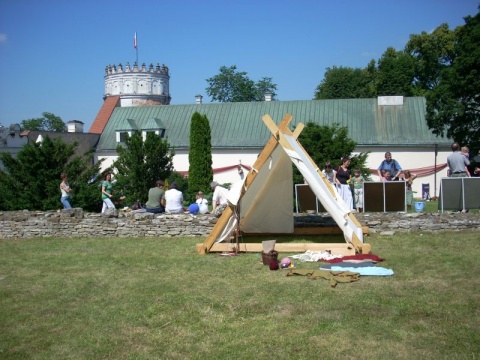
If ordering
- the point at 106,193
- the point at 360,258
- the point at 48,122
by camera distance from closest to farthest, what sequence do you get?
the point at 360,258
the point at 106,193
the point at 48,122

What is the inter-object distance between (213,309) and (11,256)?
566 cm

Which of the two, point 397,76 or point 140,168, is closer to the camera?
point 140,168

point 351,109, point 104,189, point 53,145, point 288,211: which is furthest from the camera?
point 351,109

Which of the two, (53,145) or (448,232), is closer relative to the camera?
(448,232)

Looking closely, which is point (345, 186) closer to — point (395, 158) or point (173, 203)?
point (173, 203)

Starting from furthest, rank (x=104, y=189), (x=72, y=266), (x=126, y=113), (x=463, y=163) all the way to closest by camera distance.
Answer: (x=126, y=113) < (x=104, y=189) < (x=463, y=163) < (x=72, y=266)

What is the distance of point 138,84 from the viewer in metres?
66.5

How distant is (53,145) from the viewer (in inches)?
643

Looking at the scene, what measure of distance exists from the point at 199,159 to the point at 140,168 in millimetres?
5096

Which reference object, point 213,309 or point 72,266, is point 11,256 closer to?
point 72,266

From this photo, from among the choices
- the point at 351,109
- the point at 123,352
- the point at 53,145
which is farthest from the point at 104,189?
the point at 351,109

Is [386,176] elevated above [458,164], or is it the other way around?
[458,164]

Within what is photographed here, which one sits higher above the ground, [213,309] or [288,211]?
[288,211]

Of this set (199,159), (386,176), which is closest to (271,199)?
(386,176)
